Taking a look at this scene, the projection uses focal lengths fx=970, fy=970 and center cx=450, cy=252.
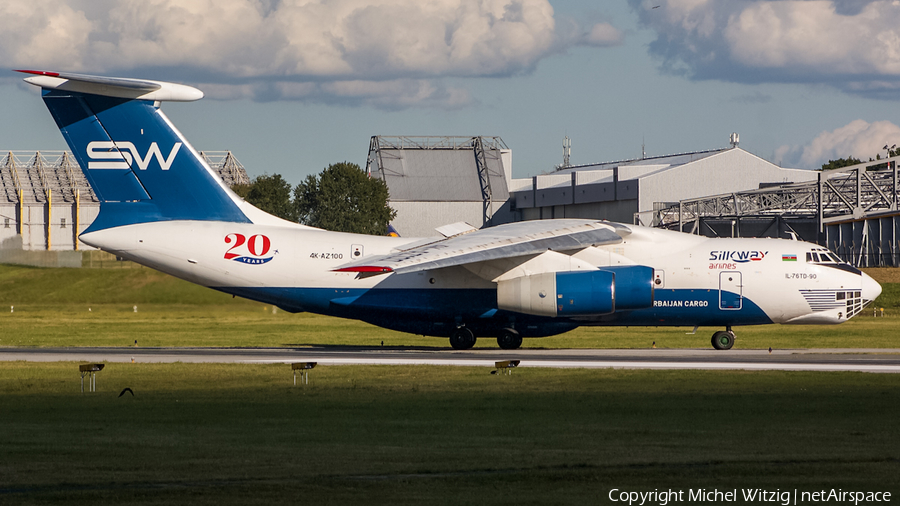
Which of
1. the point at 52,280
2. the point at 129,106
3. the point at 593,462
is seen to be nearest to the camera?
the point at 593,462

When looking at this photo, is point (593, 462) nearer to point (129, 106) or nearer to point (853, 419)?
point (853, 419)

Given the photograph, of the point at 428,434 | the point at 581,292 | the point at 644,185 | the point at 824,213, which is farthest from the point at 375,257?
the point at 644,185

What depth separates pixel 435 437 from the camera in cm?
1297

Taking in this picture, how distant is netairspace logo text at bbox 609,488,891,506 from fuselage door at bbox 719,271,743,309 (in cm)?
Result: 2000

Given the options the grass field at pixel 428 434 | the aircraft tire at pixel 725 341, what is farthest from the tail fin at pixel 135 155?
the aircraft tire at pixel 725 341

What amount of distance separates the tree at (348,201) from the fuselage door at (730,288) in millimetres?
61277

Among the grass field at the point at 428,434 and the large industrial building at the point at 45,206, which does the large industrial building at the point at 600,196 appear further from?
the grass field at the point at 428,434

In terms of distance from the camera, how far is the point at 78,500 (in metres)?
8.92

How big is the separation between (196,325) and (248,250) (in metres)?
15.0

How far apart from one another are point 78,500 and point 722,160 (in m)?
82.4

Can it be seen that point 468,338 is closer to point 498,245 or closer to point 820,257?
point 498,245

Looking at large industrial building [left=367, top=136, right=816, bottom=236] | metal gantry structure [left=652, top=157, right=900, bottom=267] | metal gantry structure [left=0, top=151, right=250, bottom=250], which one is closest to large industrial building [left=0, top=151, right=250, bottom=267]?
metal gantry structure [left=0, top=151, right=250, bottom=250]

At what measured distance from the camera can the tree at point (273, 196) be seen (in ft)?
319

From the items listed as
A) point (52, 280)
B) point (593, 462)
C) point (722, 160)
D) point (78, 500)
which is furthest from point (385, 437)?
point (722, 160)
